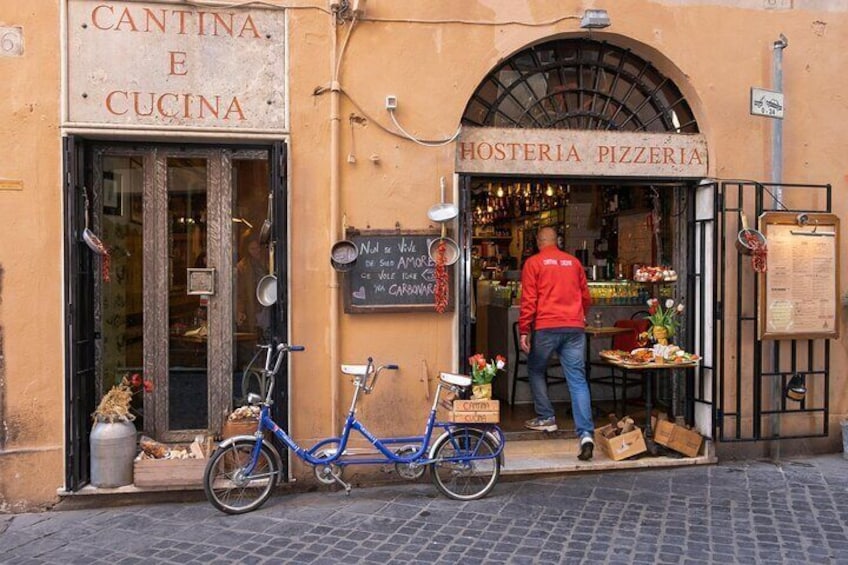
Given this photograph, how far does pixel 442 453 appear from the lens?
18.6 feet

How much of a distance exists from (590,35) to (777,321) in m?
3.04

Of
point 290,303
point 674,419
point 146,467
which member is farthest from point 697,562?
point 146,467

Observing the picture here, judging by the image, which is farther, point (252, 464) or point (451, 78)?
point (451, 78)

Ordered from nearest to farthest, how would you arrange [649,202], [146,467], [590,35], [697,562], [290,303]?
[697,562] < [146,467] < [290,303] < [590,35] < [649,202]

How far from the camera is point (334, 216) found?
595 centimetres

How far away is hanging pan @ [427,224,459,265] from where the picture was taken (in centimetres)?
605

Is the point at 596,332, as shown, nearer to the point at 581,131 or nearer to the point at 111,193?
the point at 581,131

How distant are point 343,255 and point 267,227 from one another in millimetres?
691

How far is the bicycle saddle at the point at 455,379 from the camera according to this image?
5578mm

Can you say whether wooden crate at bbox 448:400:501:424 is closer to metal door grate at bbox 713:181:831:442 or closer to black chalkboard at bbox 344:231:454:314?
black chalkboard at bbox 344:231:454:314

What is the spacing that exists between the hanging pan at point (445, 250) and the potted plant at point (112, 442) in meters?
2.68

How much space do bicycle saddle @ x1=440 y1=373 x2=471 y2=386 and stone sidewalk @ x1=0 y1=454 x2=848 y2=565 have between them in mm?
922

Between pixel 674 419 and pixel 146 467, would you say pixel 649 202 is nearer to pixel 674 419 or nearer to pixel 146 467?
pixel 674 419

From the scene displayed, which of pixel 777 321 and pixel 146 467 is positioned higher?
pixel 777 321
